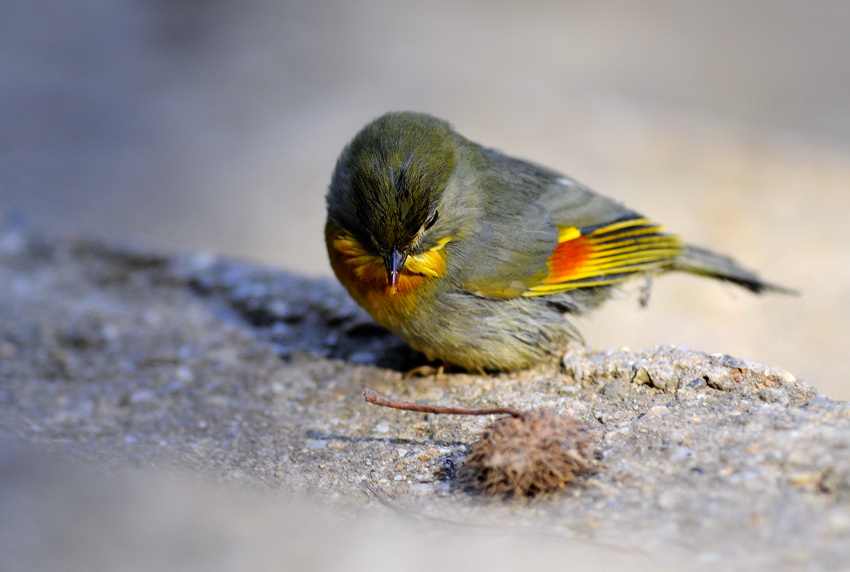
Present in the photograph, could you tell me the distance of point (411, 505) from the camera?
9.79ft

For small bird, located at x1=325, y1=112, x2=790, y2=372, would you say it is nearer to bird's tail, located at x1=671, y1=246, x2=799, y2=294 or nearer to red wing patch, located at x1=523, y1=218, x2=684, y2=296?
red wing patch, located at x1=523, y1=218, x2=684, y2=296

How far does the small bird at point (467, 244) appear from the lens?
367 cm

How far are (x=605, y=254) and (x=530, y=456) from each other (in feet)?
6.57

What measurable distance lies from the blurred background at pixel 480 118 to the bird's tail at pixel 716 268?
1.00 m

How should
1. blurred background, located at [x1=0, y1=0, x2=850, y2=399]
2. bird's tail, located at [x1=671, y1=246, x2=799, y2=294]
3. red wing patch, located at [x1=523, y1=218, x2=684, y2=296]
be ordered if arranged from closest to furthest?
red wing patch, located at [x1=523, y1=218, x2=684, y2=296]
bird's tail, located at [x1=671, y1=246, x2=799, y2=294]
blurred background, located at [x1=0, y1=0, x2=850, y2=399]

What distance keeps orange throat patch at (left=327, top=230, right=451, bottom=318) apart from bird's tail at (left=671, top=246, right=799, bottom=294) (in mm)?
1739

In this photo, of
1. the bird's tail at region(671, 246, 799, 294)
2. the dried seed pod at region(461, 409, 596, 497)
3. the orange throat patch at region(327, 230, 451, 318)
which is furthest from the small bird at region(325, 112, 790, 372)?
the dried seed pod at region(461, 409, 596, 497)

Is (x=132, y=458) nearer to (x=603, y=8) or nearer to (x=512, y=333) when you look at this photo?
(x=512, y=333)

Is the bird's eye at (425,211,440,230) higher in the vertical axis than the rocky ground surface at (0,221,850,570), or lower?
higher

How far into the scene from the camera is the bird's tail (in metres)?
4.84

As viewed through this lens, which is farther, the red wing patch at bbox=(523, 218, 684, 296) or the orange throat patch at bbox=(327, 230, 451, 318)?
the red wing patch at bbox=(523, 218, 684, 296)

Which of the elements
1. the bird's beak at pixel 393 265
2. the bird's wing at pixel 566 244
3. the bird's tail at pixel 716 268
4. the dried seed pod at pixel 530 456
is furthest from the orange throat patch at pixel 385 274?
the bird's tail at pixel 716 268

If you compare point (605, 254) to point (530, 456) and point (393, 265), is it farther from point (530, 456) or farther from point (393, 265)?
point (530, 456)

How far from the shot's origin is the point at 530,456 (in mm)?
2762
